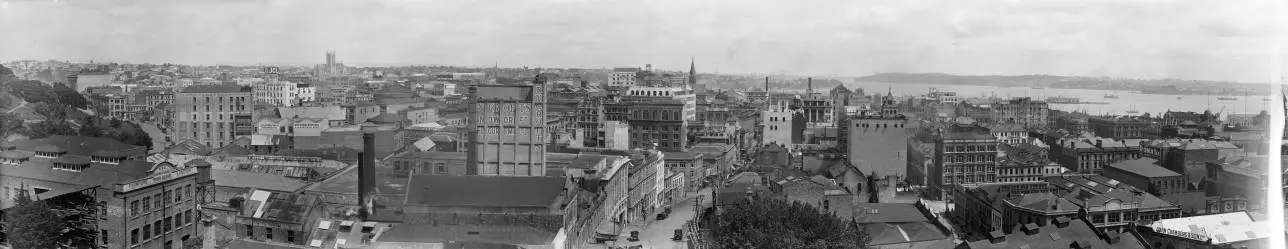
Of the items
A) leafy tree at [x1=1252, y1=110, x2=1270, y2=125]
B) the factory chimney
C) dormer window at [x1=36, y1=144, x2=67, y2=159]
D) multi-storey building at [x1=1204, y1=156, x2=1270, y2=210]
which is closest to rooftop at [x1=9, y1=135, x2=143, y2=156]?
dormer window at [x1=36, y1=144, x2=67, y2=159]

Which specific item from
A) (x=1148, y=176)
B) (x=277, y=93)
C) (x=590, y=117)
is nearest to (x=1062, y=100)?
(x=590, y=117)

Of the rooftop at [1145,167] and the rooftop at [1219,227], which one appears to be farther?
the rooftop at [1145,167]

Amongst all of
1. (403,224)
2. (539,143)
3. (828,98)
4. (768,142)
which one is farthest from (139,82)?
(828,98)

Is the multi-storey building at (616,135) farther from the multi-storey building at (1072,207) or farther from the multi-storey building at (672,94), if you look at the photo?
the multi-storey building at (1072,207)

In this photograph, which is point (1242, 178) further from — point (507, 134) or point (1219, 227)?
point (507, 134)

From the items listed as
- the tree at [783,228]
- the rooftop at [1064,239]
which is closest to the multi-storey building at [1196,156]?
the rooftop at [1064,239]

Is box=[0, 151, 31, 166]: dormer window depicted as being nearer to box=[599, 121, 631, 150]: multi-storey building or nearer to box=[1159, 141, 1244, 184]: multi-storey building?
box=[599, 121, 631, 150]: multi-storey building
